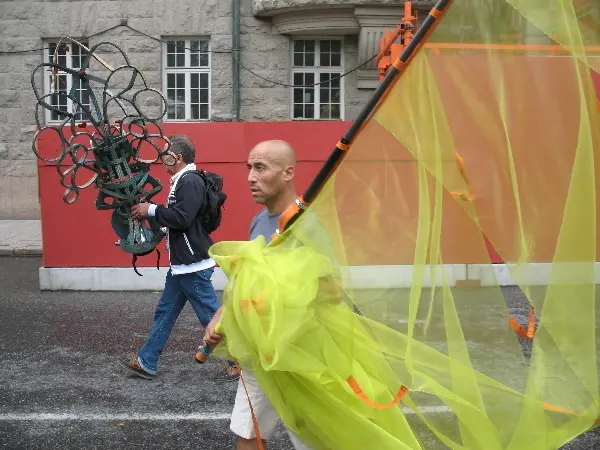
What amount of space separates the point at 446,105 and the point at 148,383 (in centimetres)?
375

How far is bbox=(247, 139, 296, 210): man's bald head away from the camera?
10.6 feet

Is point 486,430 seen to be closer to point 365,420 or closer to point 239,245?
point 365,420

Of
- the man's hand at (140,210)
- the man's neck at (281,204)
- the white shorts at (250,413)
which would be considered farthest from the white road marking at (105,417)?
the man's neck at (281,204)

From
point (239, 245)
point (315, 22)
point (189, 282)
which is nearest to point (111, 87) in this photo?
point (315, 22)

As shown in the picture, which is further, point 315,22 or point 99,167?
point 315,22

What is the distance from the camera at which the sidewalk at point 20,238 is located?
1231 cm

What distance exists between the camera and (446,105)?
8.71ft

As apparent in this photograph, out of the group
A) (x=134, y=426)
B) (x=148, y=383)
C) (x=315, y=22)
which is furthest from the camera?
(x=315, y=22)

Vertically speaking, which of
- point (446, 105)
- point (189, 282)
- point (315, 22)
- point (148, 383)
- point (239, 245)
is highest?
point (315, 22)

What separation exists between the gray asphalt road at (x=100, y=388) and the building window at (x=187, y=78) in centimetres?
851

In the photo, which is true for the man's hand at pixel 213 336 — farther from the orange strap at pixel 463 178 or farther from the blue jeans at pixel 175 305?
the blue jeans at pixel 175 305

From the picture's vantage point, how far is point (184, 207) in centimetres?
557

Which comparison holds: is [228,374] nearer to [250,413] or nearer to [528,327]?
[250,413]

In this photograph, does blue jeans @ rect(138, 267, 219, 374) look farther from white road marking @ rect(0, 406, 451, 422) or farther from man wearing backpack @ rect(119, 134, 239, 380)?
white road marking @ rect(0, 406, 451, 422)
